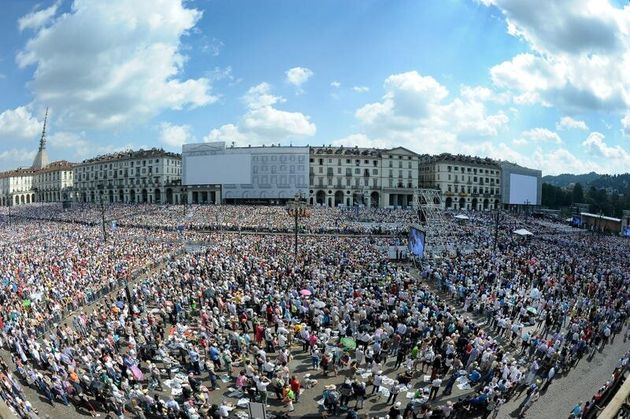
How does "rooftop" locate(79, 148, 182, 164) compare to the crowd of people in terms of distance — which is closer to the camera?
the crowd of people

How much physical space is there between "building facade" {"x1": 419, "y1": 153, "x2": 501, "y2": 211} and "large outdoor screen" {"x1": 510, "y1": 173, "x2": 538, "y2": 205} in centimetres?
385

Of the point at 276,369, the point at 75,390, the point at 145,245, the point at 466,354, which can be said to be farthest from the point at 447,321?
the point at 145,245

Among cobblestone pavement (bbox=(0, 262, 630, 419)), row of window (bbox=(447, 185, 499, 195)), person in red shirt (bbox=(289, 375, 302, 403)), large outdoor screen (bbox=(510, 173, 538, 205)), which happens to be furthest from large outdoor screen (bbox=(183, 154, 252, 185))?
person in red shirt (bbox=(289, 375, 302, 403))

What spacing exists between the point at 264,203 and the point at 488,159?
57.8m

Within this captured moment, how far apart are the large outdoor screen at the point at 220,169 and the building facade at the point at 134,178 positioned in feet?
32.4

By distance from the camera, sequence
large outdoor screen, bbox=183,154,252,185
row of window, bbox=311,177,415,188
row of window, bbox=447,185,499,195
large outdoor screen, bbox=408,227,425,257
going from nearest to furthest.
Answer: large outdoor screen, bbox=408,227,425,257
large outdoor screen, bbox=183,154,252,185
row of window, bbox=311,177,415,188
row of window, bbox=447,185,499,195

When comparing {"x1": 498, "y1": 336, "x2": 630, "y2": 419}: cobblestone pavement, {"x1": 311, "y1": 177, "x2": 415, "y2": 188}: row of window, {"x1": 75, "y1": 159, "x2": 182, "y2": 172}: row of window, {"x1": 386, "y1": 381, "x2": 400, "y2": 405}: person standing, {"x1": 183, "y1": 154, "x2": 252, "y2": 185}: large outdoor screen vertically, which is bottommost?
{"x1": 498, "y1": 336, "x2": 630, "y2": 419}: cobblestone pavement

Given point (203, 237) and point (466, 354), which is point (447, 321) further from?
point (203, 237)

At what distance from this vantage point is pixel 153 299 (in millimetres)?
21953

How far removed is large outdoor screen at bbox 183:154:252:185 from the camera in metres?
83.0

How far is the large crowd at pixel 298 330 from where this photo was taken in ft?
39.8

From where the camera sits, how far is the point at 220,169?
274 feet

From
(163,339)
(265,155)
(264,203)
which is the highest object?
(265,155)

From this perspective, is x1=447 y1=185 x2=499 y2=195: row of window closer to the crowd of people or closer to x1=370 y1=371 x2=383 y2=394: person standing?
the crowd of people
